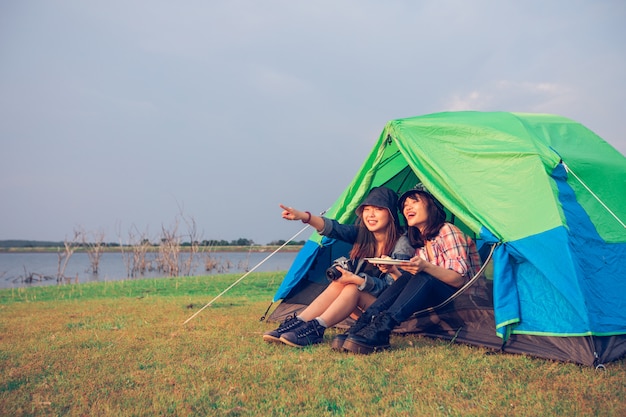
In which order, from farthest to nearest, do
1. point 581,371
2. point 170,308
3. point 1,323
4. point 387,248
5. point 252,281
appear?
point 252,281
point 170,308
point 1,323
point 387,248
point 581,371

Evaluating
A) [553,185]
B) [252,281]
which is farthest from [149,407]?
[252,281]

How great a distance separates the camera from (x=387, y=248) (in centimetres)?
467

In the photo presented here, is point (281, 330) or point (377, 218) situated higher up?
point (377, 218)

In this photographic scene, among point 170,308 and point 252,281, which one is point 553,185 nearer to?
point 170,308

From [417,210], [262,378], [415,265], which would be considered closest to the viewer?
[262,378]

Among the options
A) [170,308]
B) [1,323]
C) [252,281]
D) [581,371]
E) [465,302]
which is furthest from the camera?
[252,281]

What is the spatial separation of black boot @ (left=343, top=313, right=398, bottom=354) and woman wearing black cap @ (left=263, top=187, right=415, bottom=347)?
376 millimetres

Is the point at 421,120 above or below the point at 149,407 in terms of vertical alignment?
above

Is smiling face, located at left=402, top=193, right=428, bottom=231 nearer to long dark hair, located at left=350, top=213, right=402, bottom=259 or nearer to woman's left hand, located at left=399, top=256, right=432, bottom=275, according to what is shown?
long dark hair, located at left=350, top=213, right=402, bottom=259

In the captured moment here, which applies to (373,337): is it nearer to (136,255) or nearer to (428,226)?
(428,226)

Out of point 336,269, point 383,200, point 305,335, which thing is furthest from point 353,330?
point 383,200

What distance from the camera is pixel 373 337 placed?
3822mm

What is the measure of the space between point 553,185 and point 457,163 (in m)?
0.76

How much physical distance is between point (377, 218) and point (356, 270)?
1.60 feet
